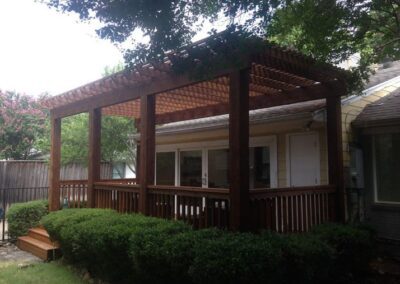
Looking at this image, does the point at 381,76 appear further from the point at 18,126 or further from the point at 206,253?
the point at 18,126

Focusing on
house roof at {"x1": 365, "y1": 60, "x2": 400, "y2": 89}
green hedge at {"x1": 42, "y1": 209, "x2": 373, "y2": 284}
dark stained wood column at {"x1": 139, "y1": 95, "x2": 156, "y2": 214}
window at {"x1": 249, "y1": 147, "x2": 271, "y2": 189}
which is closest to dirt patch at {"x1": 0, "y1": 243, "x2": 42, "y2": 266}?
green hedge at {"x1": 42, "y1": 209, "x2": 373, "y2": 284}

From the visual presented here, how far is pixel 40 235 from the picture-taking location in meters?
9.34

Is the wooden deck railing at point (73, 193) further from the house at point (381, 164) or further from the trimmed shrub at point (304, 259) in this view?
the house at point (381, 164)

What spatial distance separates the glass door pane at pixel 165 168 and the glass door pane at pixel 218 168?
73.1 inches

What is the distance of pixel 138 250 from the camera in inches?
206

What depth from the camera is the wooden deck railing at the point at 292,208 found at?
585 centimetres

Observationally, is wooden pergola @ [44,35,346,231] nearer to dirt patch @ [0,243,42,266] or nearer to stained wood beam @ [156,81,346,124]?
stained wood beam @ [156,81,346,124]

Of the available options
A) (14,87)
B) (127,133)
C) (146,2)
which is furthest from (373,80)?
(14,87)

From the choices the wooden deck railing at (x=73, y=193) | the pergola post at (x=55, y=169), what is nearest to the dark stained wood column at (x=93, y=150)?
the wooden deck railing at (x=73, y=193)

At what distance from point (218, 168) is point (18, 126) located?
15.3m

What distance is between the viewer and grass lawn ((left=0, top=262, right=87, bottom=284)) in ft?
21.9

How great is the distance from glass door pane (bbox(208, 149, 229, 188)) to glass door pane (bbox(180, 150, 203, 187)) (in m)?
0.43

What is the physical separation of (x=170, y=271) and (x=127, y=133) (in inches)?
443

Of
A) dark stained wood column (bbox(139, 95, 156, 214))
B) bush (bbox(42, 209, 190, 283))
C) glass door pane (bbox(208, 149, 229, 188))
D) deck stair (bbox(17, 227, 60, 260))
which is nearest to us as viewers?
bush (bbox(42, 209, 190, 283))
